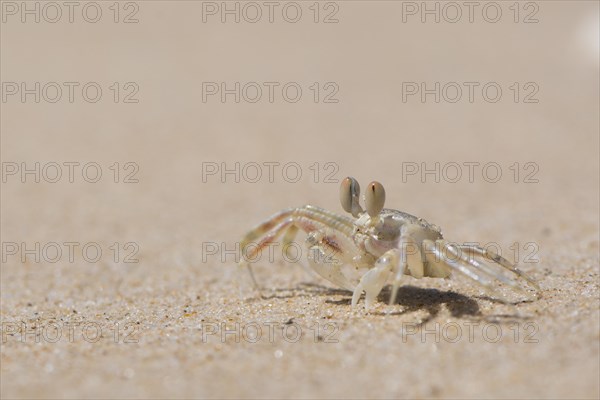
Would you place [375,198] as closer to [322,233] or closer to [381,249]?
[381,249]

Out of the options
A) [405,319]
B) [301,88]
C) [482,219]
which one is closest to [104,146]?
[301,88]

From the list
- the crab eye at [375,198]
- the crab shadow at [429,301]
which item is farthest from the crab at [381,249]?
the crab shadow at [429,301]

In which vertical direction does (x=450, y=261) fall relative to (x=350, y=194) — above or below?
below

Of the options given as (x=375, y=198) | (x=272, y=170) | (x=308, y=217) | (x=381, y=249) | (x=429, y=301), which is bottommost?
(x=429, y=301)

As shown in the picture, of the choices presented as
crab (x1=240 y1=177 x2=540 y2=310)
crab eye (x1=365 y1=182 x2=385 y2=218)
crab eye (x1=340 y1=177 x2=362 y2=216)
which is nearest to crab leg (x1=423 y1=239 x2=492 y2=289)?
crab (x1=240 y1=177 x2=540 y2=310)

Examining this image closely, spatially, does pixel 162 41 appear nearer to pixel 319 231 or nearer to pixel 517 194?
pixel 517 194

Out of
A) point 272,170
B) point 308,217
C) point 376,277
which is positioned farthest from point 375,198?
point 272,170
